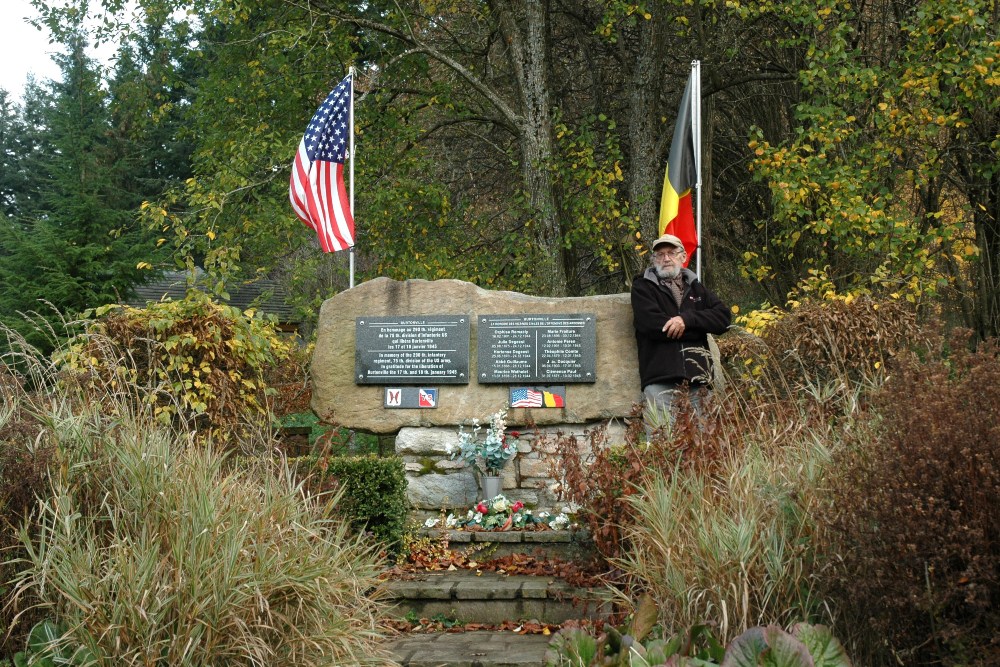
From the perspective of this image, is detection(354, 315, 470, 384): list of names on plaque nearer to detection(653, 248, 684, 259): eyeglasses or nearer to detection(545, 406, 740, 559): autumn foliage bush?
detection(653, 248, 684, 259): eyeglasses

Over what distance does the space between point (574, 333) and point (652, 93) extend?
5.36 metres

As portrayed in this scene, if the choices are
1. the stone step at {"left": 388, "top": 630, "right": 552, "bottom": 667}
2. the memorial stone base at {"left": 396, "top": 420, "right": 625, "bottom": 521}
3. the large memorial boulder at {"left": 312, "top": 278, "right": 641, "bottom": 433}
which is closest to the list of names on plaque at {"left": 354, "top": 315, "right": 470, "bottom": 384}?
the large memorial boulder at {"left": 312, "top": 278, "right": 641, "bottom": 433}

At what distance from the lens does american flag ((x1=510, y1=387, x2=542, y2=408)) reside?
701 centimetres

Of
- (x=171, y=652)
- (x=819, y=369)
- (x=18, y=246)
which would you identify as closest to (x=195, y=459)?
(x=171, y=652)

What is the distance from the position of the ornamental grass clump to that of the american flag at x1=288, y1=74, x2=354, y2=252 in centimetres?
421

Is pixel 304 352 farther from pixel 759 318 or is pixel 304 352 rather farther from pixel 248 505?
pixel 248 505

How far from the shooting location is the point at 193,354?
662cm

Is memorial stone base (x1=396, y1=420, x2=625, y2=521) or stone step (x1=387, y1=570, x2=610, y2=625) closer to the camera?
stone step (x1=387, y1=570, x2=610, y2=625)

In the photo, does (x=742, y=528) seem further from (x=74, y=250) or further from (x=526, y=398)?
(x=74, y=250)

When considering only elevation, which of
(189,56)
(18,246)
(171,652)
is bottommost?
(171,652)

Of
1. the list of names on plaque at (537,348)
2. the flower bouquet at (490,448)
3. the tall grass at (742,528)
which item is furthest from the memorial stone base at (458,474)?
the tall grass at (742,528)

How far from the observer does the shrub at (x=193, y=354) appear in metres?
6.38

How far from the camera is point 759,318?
23.7 ft

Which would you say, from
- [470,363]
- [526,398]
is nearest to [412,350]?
[470,363]
